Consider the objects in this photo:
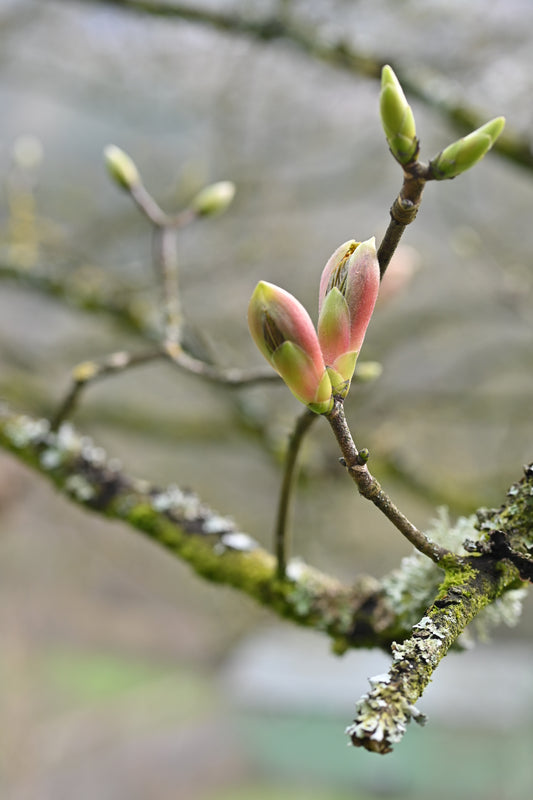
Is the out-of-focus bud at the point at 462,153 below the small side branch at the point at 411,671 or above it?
above

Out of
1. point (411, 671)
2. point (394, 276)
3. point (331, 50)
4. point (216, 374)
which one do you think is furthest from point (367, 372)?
point (331, 50)

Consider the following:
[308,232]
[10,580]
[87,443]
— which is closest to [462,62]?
[308,232]

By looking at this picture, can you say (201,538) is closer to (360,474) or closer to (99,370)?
(99,370)

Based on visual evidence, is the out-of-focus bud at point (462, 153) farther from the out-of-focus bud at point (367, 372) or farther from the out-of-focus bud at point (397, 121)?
the out-of-focus bud at point (367, 372)

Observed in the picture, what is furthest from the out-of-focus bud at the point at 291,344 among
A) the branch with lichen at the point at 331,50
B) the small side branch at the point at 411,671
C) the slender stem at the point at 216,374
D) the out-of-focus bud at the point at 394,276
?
the branch with lichen at the point at 331,50

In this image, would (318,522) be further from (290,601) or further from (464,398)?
(290,601)
